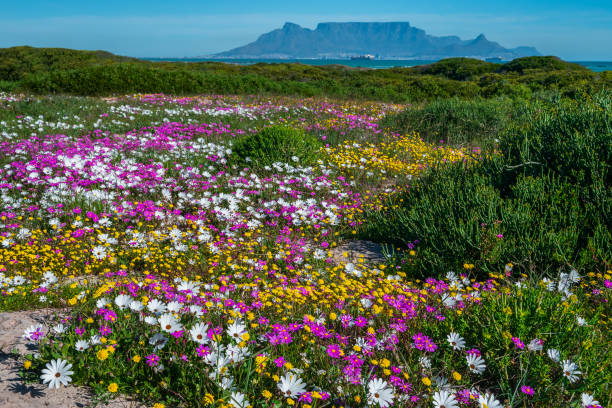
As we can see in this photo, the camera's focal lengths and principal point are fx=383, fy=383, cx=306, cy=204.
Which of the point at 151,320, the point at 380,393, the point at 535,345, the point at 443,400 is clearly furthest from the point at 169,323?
the point at 535,345

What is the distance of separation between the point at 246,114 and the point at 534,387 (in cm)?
1063

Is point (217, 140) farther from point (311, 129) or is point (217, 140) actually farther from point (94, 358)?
point (94, 358)

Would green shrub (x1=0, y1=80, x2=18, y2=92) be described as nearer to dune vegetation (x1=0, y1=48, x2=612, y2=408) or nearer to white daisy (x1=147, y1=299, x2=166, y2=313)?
dune vegetation (x1=0, y1=48, x2=612, y2=408)

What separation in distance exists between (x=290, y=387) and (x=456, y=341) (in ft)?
3.69

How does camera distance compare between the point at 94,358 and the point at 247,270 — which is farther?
the point at 247,270

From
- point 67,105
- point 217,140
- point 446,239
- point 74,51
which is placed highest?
point 74,51

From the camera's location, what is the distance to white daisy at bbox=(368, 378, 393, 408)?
2046 mm

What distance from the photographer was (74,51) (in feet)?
116

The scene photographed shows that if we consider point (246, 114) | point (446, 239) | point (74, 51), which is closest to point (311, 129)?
point (246, 114)

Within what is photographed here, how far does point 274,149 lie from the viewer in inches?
293

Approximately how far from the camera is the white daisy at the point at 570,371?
213cm

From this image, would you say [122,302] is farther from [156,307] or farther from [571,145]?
[571,145]

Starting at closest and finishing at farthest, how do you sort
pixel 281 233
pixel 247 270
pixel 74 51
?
pixel 247 270 < pixel 281 233 < pixel 74 51

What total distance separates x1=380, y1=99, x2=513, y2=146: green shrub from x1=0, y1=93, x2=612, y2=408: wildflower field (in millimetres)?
1984
